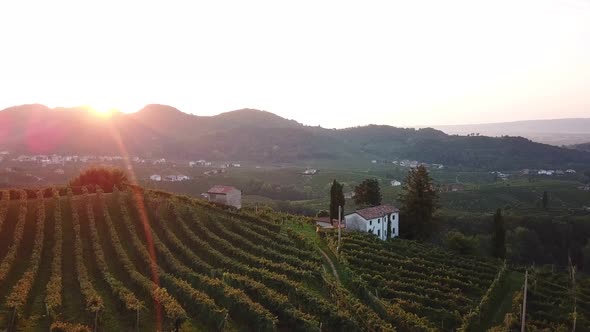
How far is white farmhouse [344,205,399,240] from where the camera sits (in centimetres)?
5822

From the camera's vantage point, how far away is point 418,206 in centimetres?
6519

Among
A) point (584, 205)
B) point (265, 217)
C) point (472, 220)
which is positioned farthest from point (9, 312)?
point (584, 205)

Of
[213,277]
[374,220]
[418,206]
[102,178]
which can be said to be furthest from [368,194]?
[213,277]

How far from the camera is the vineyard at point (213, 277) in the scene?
25766mm

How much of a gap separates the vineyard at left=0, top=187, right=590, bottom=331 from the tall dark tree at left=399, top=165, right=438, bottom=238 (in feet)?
44.4

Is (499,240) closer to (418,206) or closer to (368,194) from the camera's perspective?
(418,206)

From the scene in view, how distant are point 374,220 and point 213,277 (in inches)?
1240

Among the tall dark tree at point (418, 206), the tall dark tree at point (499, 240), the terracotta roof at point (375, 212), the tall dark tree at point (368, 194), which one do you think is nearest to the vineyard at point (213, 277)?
the terracotta roof at point (375, 212)

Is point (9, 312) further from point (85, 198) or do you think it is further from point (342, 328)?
point (85, 198)

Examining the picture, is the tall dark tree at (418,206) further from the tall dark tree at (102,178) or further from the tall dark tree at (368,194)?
the tall dark tree at (102,178)

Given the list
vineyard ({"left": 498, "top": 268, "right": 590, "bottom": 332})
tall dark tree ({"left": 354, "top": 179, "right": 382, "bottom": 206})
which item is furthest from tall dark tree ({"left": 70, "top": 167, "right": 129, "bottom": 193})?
vineyard ({"left": 498, "top": 268, "right": 590, "bottom": 332})

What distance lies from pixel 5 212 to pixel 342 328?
3178 centimetres

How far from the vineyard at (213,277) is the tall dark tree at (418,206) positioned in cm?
1352

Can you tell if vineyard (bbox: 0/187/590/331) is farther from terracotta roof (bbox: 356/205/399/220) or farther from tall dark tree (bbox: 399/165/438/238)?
tall dark tree (bbox: 399/165/438/238)
